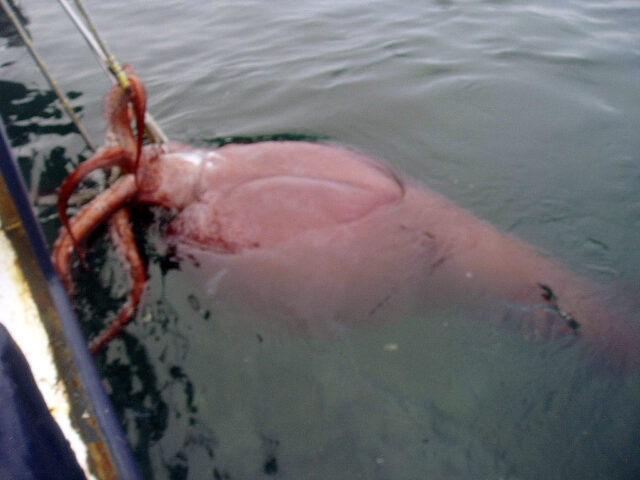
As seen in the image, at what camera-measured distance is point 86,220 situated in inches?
85.2

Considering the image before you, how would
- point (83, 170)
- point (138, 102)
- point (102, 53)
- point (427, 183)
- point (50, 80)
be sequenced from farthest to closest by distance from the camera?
1. point (427, 183)
2. point (50, 80)
3. point (102, 53)
4. point (138, 102)
5. point (83, 170)

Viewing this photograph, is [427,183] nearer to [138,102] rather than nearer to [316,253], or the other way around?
[316,253]

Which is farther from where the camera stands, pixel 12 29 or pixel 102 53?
pixel 12 29

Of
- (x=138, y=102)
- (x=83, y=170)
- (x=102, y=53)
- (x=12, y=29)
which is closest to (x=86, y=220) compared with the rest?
(x=83, y=170)

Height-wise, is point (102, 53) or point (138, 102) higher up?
point (102, 53)

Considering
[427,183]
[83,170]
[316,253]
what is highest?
[83,170]

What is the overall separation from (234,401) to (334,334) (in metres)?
0.55

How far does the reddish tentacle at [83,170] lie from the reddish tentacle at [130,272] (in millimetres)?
212

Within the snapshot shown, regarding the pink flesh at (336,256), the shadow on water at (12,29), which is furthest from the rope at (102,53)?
the shadow on water at (12,29)

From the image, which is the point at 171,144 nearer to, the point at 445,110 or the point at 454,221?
the point at 454,221

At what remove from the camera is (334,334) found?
218 cm

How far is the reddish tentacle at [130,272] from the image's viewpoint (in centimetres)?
212

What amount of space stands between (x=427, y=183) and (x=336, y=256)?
1138 mm

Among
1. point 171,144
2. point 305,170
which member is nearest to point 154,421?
point 305,170
